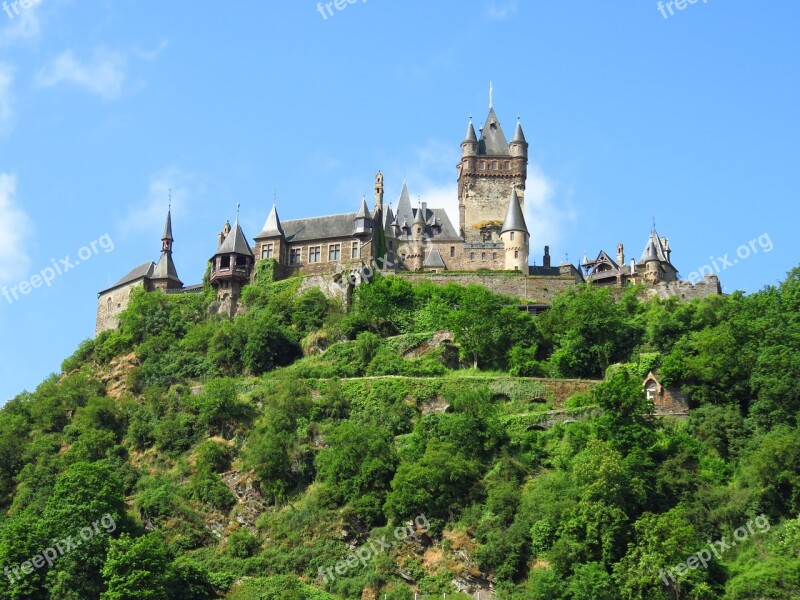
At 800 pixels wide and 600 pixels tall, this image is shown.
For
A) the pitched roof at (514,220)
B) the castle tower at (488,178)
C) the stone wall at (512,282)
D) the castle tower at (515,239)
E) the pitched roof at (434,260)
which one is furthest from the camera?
the castle tower at (488,178)

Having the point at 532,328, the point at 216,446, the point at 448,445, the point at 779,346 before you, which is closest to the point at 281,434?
the point at 216,446

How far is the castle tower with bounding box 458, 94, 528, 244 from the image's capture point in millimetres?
97938

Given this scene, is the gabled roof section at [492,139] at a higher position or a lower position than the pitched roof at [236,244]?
higher

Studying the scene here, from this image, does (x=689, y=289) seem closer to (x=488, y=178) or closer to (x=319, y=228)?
(x=488, y=178)

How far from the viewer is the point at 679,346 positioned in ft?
230

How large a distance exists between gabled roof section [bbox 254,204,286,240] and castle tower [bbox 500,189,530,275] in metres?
15.2

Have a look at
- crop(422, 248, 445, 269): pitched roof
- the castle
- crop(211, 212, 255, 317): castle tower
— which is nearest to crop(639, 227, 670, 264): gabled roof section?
the castle

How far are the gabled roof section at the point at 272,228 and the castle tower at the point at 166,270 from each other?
22.5 ft

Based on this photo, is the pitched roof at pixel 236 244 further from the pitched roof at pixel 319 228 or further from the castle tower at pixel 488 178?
the castle tower at pixel 488 178

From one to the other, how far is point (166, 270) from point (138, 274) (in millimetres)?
2269

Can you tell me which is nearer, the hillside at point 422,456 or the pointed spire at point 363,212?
the hillside at point 422,456

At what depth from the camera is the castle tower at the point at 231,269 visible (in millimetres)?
89562

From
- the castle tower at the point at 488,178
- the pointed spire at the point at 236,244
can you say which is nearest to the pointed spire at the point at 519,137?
the castle tower at the point at 488,178

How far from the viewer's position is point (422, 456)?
65875mm
